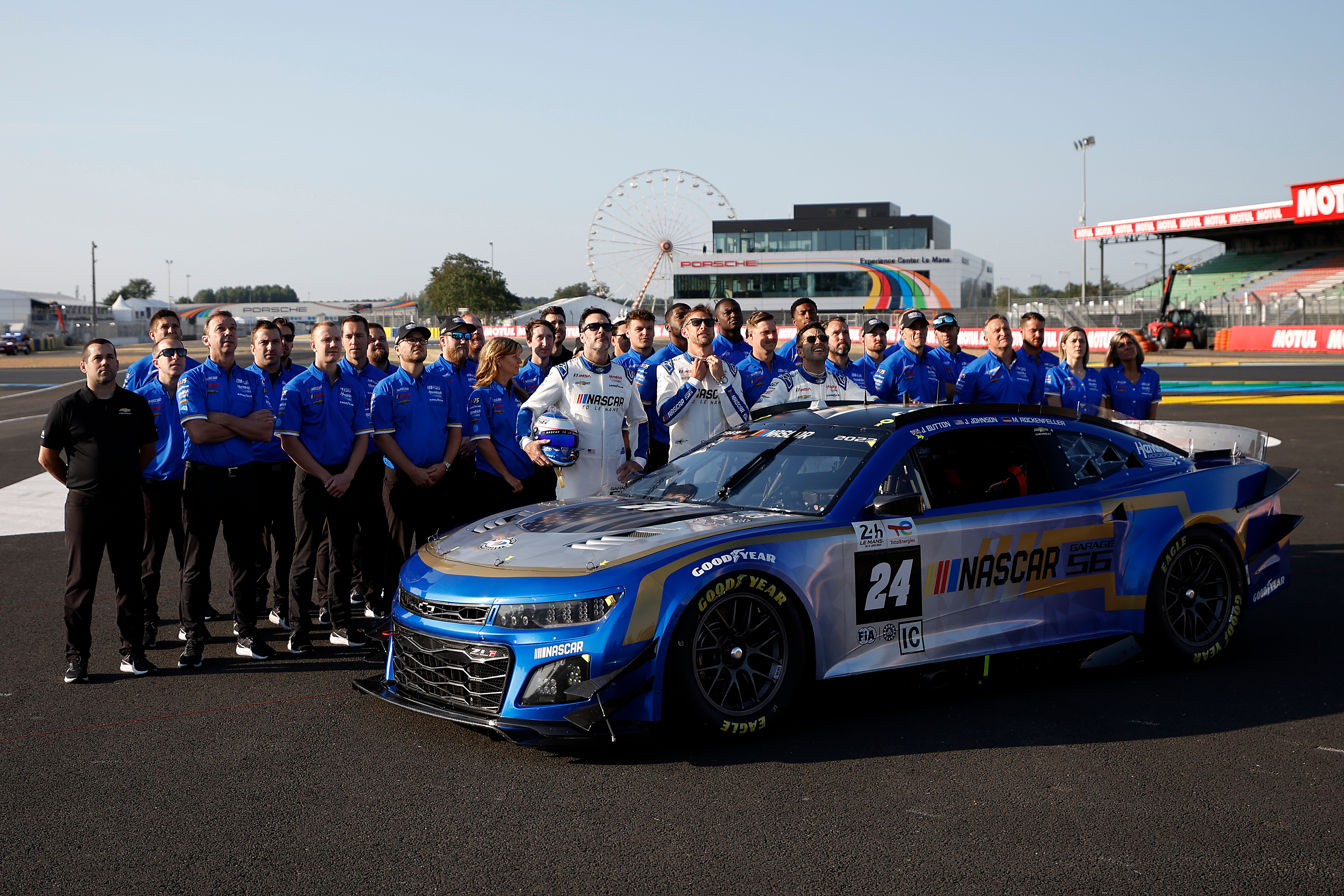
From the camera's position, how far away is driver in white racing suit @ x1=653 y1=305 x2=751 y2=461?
7.21 meters

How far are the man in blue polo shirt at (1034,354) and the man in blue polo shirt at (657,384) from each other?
2.69 m

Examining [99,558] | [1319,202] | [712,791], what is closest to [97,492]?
[99,558]

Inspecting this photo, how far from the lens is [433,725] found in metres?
5.07

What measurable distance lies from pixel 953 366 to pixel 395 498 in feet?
14.9

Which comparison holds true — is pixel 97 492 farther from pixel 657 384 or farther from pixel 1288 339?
pixel 1288 339

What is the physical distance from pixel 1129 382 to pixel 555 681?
6412 millimetres

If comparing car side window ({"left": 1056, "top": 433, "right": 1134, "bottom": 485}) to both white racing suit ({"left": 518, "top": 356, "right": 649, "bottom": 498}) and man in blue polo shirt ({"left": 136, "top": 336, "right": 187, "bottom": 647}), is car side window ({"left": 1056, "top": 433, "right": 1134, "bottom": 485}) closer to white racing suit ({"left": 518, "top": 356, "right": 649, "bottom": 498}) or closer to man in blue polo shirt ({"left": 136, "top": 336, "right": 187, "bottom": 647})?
white racing suit ({"left": 518, "top": 356, "right": 649, "bottom": 498})

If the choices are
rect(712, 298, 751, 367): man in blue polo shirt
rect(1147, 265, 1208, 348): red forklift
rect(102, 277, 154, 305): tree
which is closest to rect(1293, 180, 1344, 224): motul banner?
rect(1147, 265, 1208, 348): red forklift

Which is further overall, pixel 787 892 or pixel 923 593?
pixel 923 593

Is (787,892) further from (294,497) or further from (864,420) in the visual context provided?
(294,497)

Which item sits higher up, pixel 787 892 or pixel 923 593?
pixel 923 593

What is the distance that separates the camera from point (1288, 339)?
137ft

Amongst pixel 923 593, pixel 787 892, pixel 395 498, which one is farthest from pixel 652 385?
pixel 787 892

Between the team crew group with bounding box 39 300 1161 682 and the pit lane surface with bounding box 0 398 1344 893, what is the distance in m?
0.73
